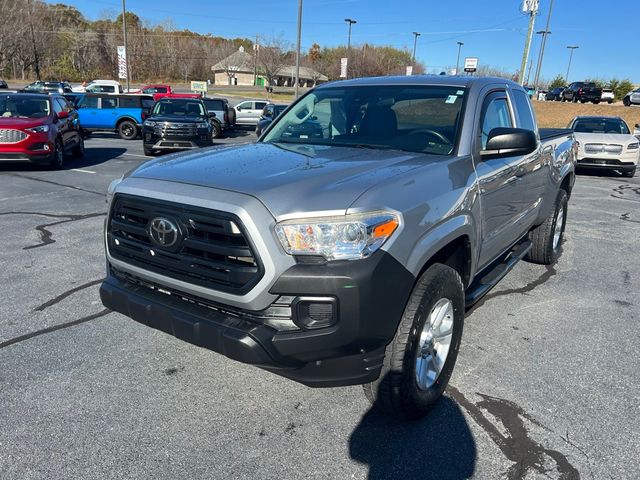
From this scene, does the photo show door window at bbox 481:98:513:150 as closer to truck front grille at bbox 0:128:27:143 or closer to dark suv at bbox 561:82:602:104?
truck front grille at bbox 0:128:27:143

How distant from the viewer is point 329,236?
2.29 metres

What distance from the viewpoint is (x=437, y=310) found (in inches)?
113

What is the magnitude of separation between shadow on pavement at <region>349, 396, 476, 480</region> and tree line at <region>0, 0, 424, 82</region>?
55.8 meters

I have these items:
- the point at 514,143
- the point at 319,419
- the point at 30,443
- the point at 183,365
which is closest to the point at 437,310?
the point at 319,419

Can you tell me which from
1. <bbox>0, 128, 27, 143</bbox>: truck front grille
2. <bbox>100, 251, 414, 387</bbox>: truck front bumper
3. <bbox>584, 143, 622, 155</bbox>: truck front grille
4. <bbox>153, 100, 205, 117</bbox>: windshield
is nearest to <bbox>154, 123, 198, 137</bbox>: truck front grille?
<bbox>153, 100, 205, 117</bbox>: windshield

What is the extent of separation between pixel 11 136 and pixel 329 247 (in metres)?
10.7

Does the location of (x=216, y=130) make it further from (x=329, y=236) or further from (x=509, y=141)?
(x=329, y=236)

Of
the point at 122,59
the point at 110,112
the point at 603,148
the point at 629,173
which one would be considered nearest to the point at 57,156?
the point at 110,112

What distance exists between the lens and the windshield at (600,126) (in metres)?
14.3

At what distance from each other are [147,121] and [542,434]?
14146 mm

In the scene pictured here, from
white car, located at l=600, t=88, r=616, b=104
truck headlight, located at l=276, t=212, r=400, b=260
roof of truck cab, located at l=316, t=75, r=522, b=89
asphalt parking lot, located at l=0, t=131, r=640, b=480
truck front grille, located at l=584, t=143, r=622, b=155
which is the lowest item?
asphalt parking lot, located at l=0, t=131, r=640, b=480

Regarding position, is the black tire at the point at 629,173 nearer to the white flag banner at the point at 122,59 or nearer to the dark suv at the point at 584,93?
the white flag banner at the point at 122,59

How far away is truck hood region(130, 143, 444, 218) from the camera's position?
2.37m

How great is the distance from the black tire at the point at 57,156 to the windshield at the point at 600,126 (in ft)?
45.1
